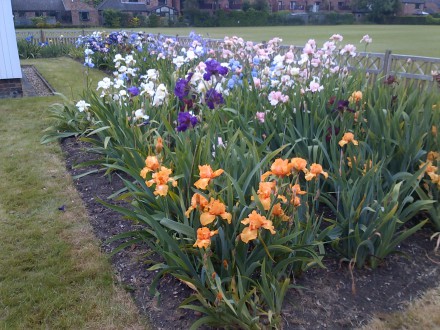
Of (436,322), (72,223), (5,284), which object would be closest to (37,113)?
(72,223)

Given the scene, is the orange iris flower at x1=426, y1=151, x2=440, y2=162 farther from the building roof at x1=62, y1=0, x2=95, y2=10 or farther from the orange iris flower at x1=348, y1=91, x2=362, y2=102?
the building roof at x1=62, y1=0, x2=95, y2=10

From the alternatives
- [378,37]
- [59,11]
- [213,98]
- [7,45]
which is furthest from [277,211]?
[59,11]

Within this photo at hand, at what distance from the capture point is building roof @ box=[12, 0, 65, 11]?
165 ft

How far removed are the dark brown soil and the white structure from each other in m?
5.54

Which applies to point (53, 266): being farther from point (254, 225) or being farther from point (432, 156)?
point (432, 156)

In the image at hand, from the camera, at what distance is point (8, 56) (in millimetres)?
7211

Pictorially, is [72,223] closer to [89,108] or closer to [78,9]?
[89,108]

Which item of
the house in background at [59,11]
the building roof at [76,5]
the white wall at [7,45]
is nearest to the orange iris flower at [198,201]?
the white wall at [7,45]

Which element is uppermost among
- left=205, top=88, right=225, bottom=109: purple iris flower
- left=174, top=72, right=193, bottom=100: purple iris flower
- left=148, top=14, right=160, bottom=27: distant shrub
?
left=148, top=14, right=160, bottom=27: distant shrub

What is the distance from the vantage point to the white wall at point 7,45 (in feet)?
22.5

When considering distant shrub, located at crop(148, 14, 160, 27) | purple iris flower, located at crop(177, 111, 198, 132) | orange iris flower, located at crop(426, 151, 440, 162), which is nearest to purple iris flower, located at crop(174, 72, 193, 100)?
purple iris flower, located at crop(177, 111, 198, 132)

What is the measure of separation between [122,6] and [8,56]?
2071 inches

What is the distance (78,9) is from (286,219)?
55.7 m

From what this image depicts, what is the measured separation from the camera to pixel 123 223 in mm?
3131
